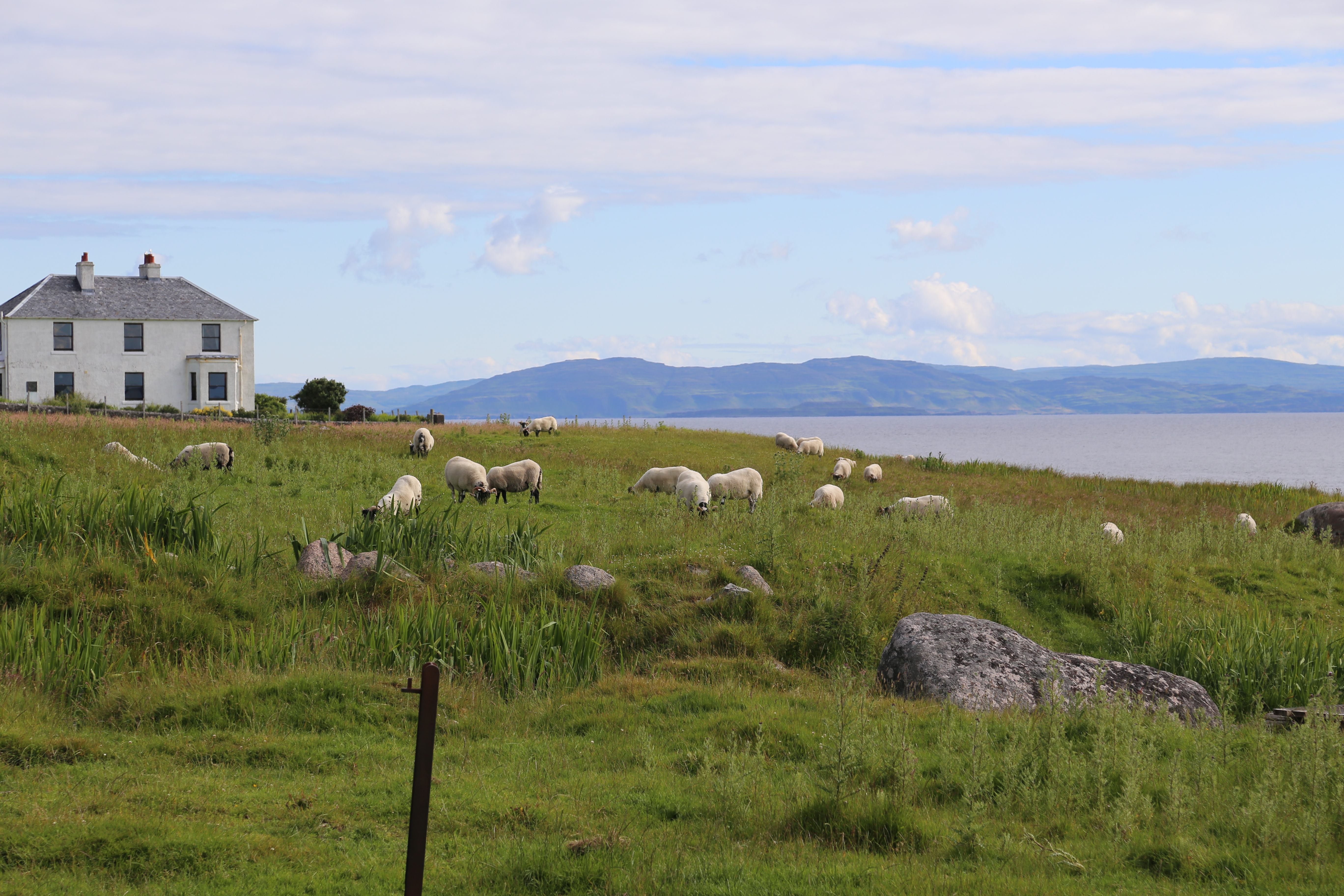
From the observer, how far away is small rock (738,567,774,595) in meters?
15.1

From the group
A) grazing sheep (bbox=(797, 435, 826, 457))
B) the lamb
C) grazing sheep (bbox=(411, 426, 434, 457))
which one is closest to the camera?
the lamb

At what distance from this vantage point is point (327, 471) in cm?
2705

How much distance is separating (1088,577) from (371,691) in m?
12.5

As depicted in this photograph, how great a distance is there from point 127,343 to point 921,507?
5926 centimetres

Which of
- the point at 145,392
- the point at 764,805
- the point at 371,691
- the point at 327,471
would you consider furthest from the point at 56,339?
the point at 764,805

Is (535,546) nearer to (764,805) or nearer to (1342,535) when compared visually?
(764,805)

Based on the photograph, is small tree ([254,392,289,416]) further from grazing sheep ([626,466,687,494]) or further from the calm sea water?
grazing sheep ([626,466,687,494])

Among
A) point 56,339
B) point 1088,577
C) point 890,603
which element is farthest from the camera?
point 56,339

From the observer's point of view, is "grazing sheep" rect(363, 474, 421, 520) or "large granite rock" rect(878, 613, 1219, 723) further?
"grazing sheep" rect(363, 474, 421, 520)

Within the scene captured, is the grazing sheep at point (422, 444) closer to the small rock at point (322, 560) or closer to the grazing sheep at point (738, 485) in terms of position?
the grazing sheep at point (738, 485)

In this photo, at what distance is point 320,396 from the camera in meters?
68.3

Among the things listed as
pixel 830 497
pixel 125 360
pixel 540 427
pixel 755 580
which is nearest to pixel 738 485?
pixel 830 497

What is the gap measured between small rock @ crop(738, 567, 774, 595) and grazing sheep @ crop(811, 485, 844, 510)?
11821 mm

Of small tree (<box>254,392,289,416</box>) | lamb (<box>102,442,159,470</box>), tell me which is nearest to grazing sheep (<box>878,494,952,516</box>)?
lamb (<box>102,442,159,470</box>)
